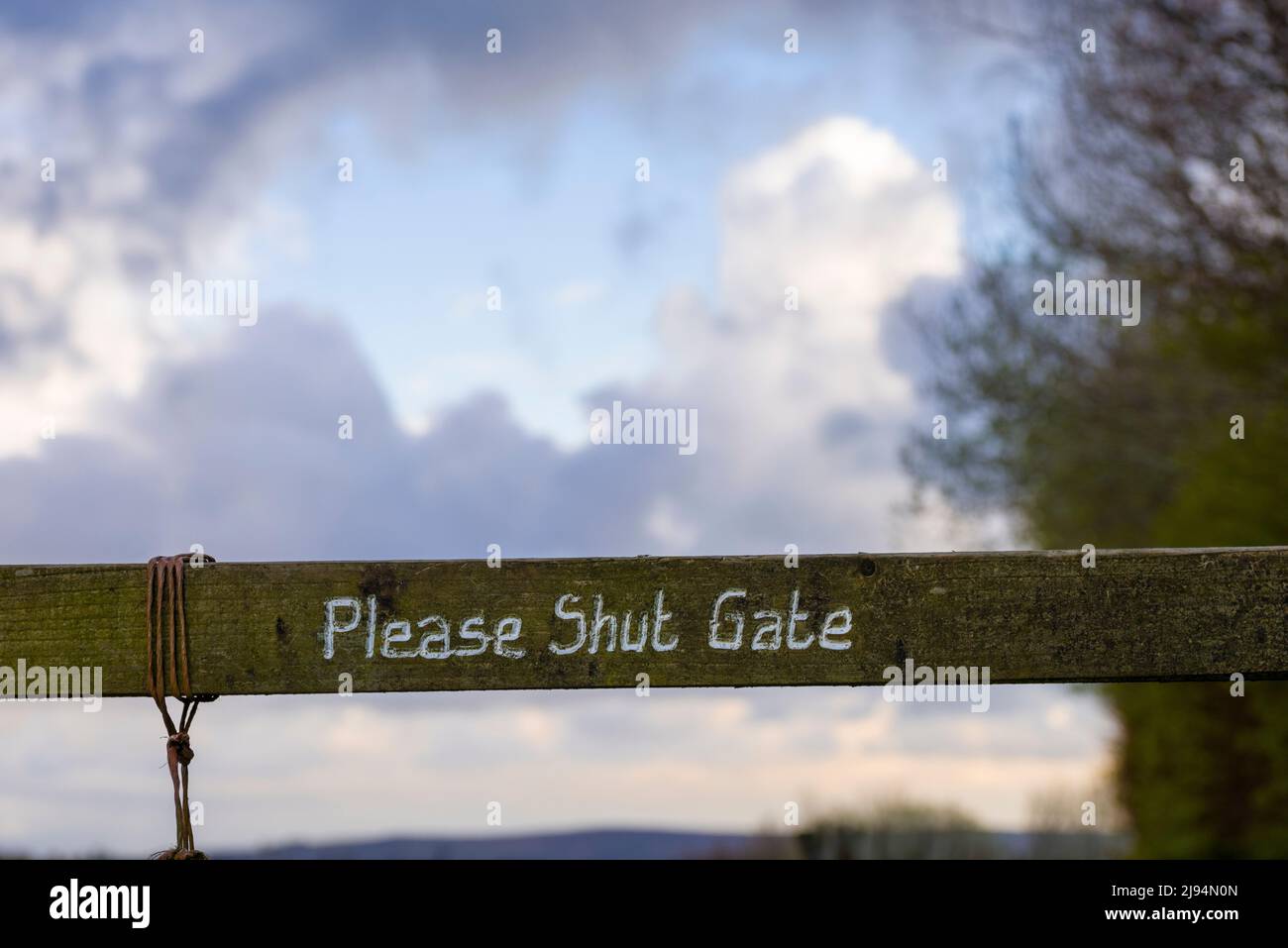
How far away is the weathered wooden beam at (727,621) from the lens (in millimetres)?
2814

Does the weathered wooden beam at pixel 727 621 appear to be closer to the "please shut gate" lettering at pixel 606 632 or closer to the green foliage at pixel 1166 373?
the "please shut gate" lettering at pixel 606 632

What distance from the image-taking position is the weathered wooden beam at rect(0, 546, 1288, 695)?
111 inches

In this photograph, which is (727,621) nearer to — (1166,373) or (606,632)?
(606,632)

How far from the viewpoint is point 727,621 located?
2822mm

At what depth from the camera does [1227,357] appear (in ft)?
43.9

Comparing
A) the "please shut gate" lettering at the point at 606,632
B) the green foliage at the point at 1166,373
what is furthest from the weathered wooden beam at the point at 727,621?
the green foliage at the point at 1166,373

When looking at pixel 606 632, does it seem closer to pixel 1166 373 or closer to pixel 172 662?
pixel 172 662

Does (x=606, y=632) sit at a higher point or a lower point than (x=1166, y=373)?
lower

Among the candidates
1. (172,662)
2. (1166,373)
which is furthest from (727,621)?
(1166,373)

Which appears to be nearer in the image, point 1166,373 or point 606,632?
point 606,632

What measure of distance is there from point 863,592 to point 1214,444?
41.4 feet

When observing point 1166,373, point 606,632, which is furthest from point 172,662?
point 1166,373
